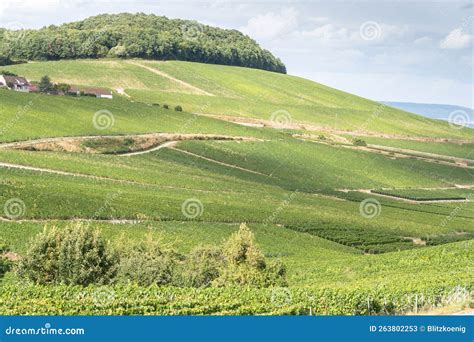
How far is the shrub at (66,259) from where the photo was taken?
35.3 meters

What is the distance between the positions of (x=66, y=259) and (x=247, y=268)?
33.2 feet

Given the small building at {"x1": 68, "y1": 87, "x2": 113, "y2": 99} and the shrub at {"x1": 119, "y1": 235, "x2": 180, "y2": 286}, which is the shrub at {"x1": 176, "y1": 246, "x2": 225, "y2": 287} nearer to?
the shrub at {"x1": 119, "y1": 235, "x2": 180, "y2": 286}

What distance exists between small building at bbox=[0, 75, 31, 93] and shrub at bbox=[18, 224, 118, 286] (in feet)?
376

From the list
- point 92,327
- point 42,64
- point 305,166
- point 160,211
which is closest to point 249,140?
point 305,166

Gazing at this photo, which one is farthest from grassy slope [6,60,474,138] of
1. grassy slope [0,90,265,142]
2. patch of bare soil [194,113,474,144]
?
grassy slope [0,90,265,142]

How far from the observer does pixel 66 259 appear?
3547 centimetres

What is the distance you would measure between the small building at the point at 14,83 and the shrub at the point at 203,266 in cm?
11314

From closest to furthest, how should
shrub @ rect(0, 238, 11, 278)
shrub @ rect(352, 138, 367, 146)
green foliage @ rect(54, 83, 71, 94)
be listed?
shrub @ rect(0, 238, 11, 278) → green foliage @ rect(54, 83, 71, 94) → shrub @ rect(352, 138, 367, 146)

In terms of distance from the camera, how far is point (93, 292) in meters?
30.4

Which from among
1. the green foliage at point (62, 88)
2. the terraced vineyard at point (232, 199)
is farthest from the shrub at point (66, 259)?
the green foliage at point (62, 88)

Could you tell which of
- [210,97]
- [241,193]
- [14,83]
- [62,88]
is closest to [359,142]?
[210,97]

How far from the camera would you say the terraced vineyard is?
31.1 m

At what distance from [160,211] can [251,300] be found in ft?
123

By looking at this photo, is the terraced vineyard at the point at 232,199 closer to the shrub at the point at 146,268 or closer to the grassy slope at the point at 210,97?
the grassy slope at the point at 210,97
